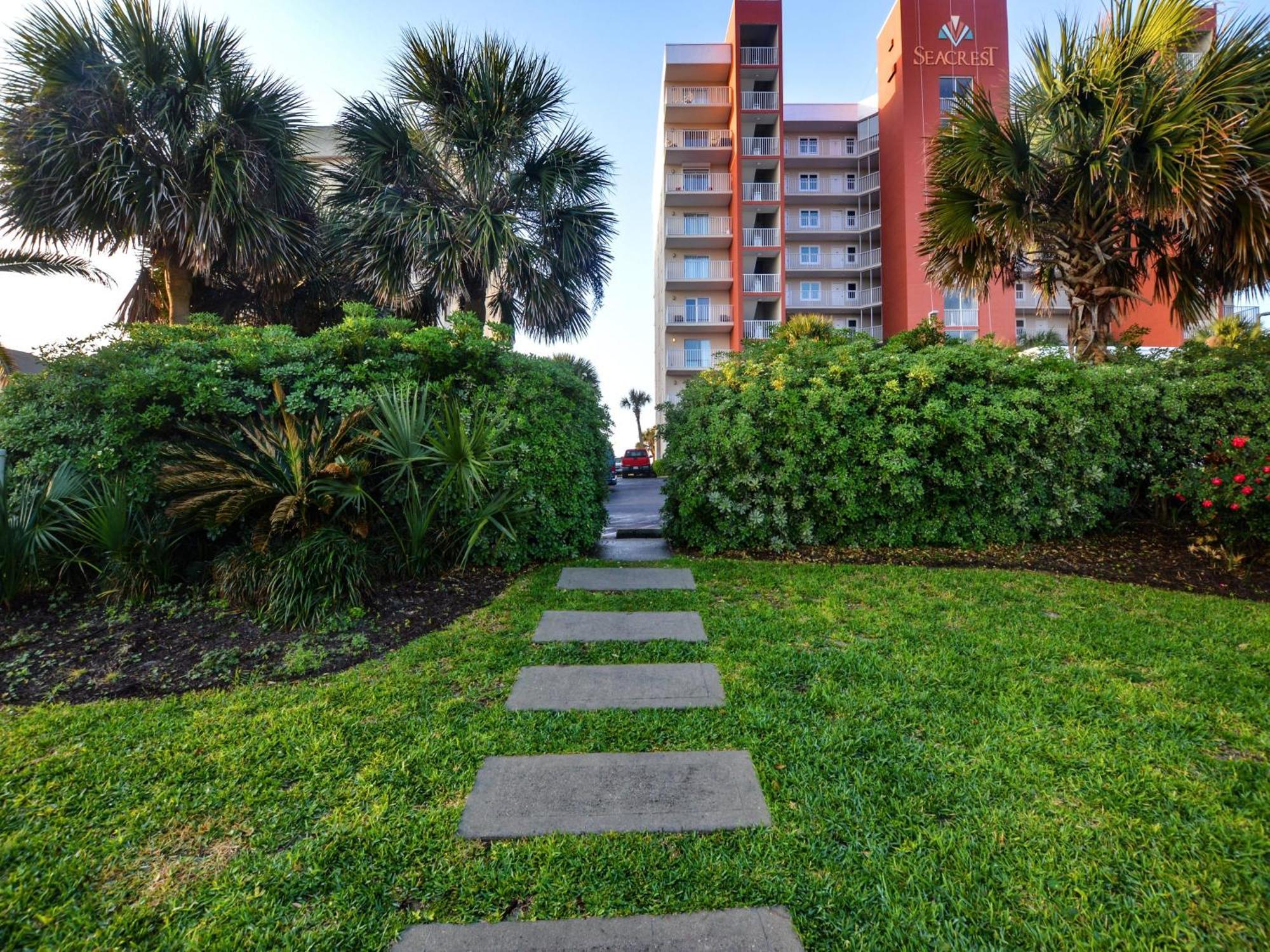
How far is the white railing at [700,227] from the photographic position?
21.3 meters

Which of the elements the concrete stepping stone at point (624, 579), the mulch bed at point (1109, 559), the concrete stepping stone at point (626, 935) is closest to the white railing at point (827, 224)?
the mulch bed at point (1109, 559)

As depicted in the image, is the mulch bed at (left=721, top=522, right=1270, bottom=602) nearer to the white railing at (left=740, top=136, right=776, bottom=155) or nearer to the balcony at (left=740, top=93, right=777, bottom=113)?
the white railing at (left=740, top=136, right=776, bottom=155)

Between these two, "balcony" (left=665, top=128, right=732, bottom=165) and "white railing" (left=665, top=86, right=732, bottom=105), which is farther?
"white railing" (left=665, top=86, right=732, bottom=105)

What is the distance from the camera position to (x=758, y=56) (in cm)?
2022

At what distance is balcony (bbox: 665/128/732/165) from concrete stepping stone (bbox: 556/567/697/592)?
21565mm

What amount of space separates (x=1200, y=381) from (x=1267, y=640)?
3.36 metres

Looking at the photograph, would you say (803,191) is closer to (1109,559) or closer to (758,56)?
(758,56)

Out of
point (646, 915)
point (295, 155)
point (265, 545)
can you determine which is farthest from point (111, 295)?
point (646, 915)

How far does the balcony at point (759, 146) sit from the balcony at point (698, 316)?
6071 millimetres

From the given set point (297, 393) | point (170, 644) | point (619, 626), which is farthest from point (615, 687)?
point (297, 393)

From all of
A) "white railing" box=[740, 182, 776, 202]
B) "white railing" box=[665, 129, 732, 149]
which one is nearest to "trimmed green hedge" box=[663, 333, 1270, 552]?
"white railing" box=[740, 182, 776, 202]

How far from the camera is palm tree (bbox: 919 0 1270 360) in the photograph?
5102 mm

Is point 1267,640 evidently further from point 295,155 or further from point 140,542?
point 295,155

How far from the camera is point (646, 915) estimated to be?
4.76 ft
